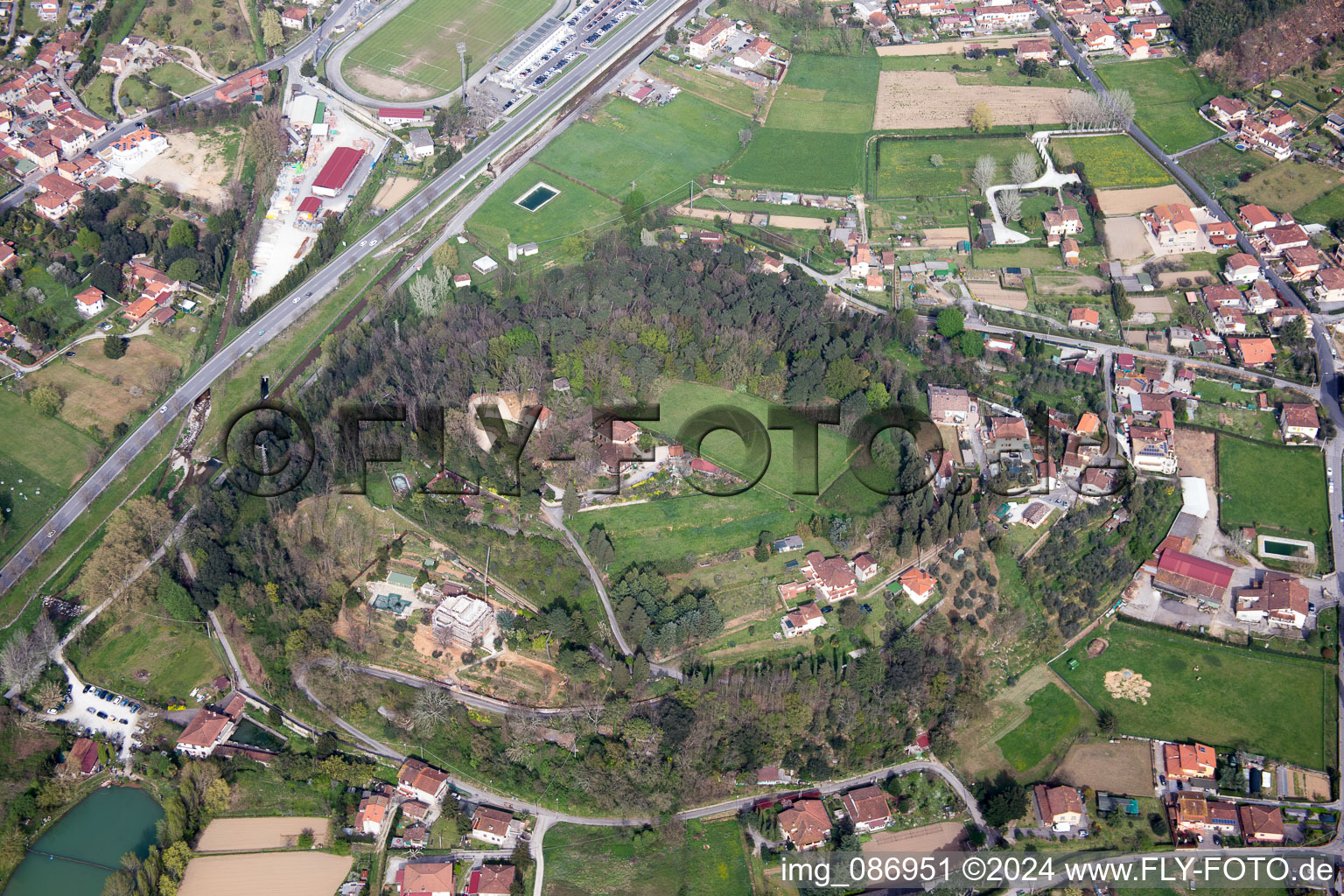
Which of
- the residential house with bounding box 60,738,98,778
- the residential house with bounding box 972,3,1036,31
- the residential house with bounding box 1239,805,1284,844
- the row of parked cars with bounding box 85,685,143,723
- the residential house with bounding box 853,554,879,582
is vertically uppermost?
the residential house with bounding box 972,3,1036,31

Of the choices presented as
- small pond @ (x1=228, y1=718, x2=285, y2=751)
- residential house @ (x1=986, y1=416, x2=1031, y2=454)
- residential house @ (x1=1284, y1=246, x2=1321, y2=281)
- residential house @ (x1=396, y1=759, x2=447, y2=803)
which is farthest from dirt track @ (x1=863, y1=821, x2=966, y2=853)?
residential house @ (x1=1284, y1=246, x2=1321, y2=281)

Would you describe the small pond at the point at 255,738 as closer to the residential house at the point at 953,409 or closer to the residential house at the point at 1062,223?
the residential house at the point at 953,409

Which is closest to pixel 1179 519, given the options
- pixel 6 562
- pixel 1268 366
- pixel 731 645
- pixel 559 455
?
pixel 1268 366

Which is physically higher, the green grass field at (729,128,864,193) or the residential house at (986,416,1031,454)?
the green grass field at (729,128,864,193)

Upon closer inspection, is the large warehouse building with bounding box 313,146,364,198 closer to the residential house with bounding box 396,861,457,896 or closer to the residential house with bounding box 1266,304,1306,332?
the residential house with bounding box 396,861,457,896

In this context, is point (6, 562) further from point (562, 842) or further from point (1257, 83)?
point (1257, 83)

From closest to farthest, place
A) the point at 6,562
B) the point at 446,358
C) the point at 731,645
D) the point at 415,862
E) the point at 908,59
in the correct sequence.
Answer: the point at 415,862
the point at 731,645
the point at 6,562
the point at 446,358
the point at 908,59
